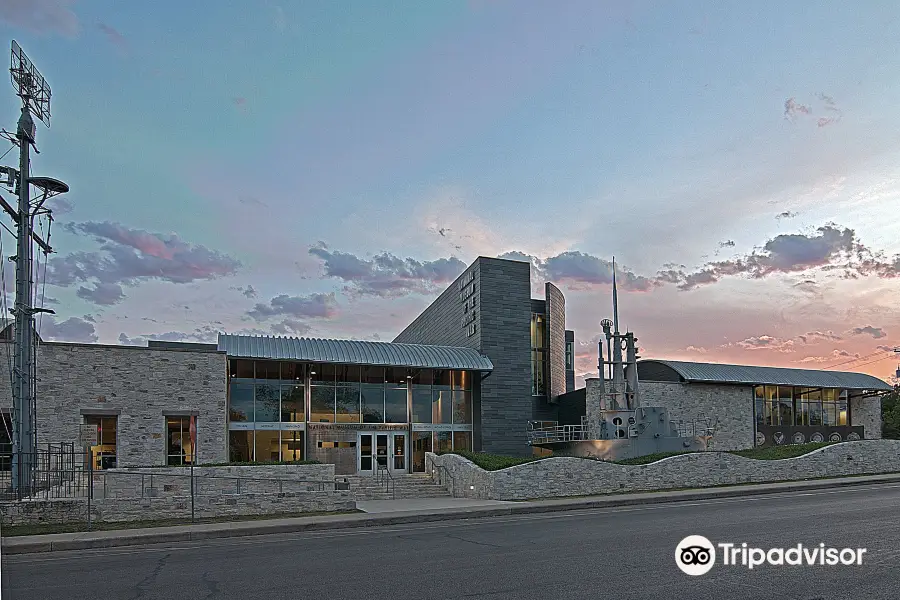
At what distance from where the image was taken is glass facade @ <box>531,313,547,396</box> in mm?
41312

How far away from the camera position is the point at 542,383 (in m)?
41.5

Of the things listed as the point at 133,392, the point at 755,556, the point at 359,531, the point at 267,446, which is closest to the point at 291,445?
the point at 267,446

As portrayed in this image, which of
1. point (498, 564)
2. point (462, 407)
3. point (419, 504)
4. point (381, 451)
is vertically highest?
point (462, 407)

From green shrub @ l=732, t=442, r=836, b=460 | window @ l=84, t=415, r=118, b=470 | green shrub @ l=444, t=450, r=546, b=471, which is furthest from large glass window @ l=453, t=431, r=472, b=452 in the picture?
window @ l=84, t=415, r=118, b=470

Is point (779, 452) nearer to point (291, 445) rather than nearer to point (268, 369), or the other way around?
point (291, 445)

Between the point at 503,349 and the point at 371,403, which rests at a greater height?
the point at 503,349

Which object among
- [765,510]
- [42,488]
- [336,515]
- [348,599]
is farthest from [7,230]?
[765,510]

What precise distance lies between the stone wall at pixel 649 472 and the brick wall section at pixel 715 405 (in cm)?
892

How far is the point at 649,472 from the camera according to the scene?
86.2ft

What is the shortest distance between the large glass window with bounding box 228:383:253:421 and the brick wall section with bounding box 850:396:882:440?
36099 millimetres

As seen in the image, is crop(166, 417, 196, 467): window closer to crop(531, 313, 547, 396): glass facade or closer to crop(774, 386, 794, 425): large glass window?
crop(531, 313, 547, 396): glass facade

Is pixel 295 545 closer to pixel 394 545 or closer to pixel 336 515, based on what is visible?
pixel 394 545

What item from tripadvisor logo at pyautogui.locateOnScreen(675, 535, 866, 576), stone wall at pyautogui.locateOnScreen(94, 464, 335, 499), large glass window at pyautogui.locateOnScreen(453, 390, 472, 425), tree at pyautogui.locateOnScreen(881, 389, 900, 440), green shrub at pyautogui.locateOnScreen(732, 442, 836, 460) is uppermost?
large glass window at pyautogui.locateOnScreen(453, 390, 472, 425)

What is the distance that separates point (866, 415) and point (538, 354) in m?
21.8
